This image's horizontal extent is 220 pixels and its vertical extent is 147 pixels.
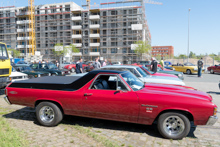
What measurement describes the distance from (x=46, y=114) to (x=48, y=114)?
0.08 m

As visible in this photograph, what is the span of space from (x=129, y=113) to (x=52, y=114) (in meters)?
2.09

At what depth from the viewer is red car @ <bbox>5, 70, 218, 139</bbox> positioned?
408cm

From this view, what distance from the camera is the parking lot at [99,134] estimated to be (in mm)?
4051

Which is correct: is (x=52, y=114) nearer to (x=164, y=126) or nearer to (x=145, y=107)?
(x=145, y=107)

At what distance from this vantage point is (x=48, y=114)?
498 centimetres

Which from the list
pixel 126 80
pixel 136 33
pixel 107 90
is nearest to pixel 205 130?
pixel 126 80

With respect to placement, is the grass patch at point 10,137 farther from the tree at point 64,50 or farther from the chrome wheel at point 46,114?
the tree at point 64,50

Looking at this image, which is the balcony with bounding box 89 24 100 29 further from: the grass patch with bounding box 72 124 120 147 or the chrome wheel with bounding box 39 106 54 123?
the grass patch with bounding box 72 124 120 147

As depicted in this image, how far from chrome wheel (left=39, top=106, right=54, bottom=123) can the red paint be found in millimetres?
273

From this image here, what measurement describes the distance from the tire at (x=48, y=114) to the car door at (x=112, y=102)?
0.76 metres

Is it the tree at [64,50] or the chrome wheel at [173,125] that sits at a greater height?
the tree at [64,50]

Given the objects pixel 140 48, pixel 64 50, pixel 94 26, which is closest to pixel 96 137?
pixel 140 48

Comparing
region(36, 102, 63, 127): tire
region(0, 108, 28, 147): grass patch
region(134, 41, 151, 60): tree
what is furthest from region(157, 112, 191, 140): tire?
region(134, 41, 151, 60): tree

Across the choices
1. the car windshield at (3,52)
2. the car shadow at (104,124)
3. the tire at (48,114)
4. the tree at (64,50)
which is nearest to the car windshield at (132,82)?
the car shadow at (104,124)
